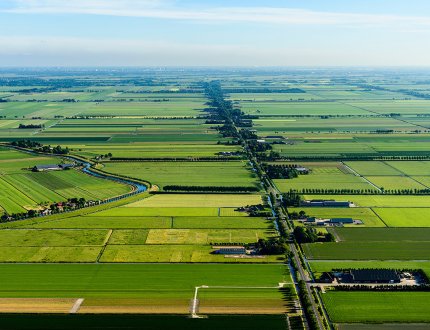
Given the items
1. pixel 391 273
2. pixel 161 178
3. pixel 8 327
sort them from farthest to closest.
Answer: pixel 161 178
pixel 391 273
pixel 8 327

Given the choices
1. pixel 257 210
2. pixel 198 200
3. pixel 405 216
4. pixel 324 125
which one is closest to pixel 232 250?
pixel 257 210

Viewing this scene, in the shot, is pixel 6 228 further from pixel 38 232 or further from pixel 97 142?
pixel 97 142

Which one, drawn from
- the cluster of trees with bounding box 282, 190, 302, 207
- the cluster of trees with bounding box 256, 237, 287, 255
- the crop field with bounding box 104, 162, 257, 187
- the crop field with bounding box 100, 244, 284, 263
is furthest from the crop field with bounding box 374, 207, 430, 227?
the crop field with bounding box 104, 162, 257, 187

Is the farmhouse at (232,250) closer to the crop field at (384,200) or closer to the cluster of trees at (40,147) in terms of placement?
the crop field at (384,200)

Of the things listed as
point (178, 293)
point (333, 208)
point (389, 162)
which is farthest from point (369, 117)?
point (178, 293)

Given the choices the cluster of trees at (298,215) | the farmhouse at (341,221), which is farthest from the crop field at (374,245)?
the cluster of trees at (298,215)

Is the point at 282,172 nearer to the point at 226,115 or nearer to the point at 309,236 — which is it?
the point at 309,236
